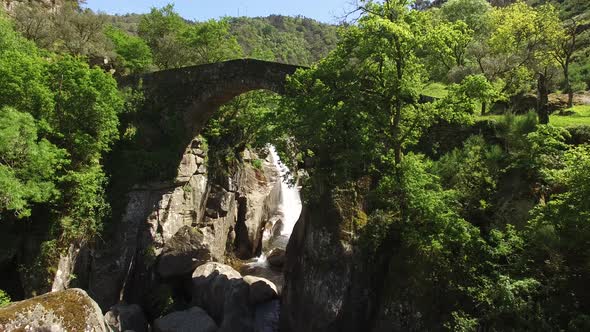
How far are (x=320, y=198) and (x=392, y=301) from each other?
3.79 metres

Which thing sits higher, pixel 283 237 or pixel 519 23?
pixel 519 23

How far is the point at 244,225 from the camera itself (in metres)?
21.9

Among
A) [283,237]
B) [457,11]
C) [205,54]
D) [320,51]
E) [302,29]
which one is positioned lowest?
[283,237]

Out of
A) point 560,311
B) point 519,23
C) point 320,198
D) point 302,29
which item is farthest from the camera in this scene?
point 302,29

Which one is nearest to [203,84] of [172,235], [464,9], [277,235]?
[172,235]

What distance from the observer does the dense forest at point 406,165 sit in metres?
8.71

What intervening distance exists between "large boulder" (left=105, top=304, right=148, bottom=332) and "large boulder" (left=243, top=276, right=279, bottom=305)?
419 cm

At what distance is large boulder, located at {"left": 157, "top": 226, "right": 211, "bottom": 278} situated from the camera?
1780cm

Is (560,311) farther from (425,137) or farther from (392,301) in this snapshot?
(425,137)

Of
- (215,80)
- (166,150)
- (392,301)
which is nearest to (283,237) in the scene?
(166,150)

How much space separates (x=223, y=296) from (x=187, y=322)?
5.53ft

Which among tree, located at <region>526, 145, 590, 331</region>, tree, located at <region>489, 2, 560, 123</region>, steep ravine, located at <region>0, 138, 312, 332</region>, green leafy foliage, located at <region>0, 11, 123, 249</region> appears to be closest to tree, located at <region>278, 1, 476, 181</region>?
steep ravine, located at <region>0, 138, 312, 332</region>

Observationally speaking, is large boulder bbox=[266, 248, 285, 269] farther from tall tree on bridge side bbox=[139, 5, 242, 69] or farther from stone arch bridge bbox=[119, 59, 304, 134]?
tall tree on bridge side bbox=[139, 5, 242, 69]

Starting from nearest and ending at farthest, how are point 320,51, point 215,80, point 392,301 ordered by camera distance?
1. point 392,301
2. point 215,80
3. point 320,51
